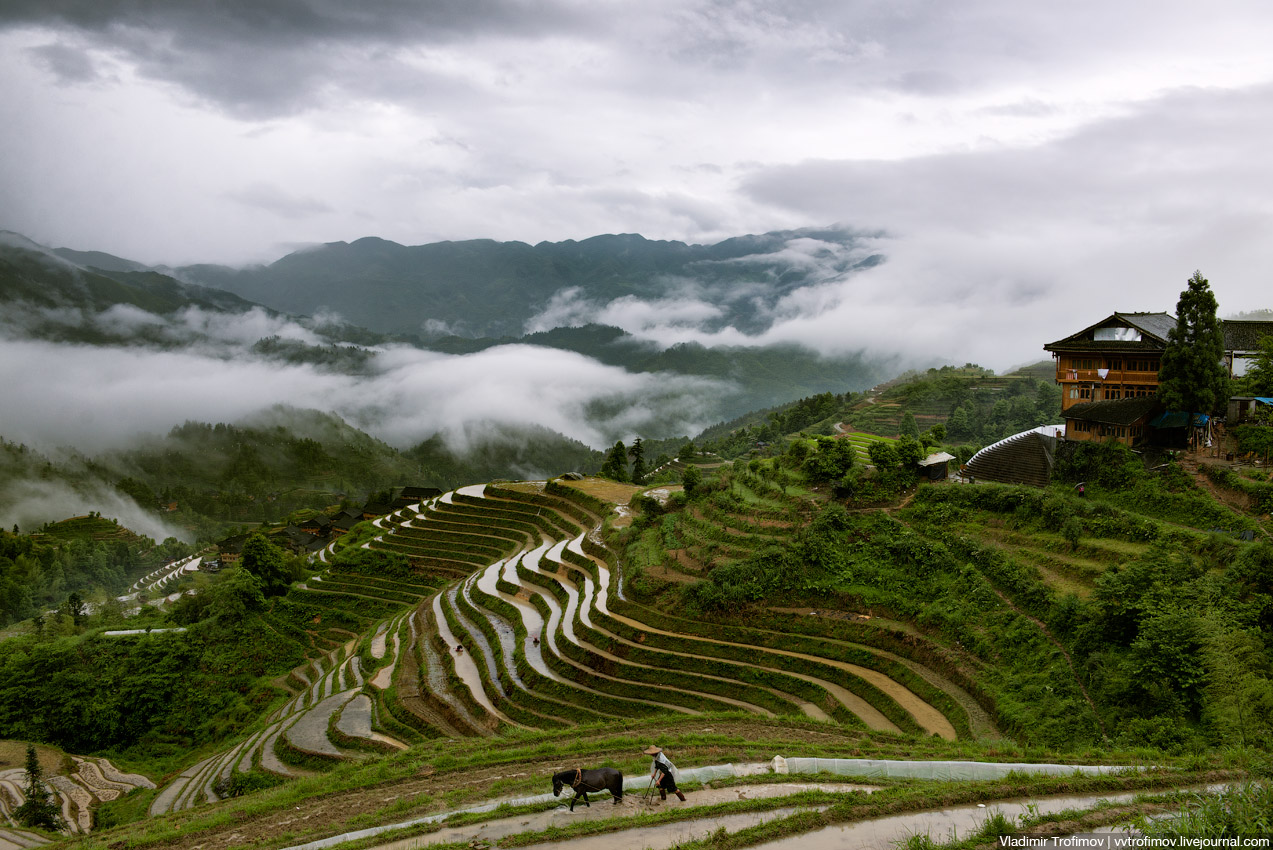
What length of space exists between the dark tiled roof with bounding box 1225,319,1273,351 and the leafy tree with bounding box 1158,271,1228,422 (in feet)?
15.6

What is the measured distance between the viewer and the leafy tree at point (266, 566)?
41.3 meters

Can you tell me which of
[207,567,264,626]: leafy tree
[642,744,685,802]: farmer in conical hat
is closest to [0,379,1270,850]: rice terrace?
[642,744,685,802]: farmer in conical hat

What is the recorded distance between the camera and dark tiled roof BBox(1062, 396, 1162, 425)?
68.6ft

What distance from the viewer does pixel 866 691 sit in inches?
709

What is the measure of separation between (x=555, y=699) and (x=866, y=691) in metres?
8.87

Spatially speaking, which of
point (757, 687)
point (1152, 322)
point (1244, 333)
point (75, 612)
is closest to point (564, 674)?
point (757, 687)

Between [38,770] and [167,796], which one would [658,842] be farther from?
[38,770]

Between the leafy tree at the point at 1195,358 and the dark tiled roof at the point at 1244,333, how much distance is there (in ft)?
15.6

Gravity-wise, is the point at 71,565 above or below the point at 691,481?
below

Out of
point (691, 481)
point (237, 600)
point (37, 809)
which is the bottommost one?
point (37, 809)

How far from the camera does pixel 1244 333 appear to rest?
23.7 meters

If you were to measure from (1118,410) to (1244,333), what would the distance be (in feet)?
22.3

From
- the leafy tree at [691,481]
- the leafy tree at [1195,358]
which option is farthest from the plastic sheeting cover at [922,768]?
the leafy tree at [691,481]

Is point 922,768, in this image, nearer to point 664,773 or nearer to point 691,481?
point 664,773
